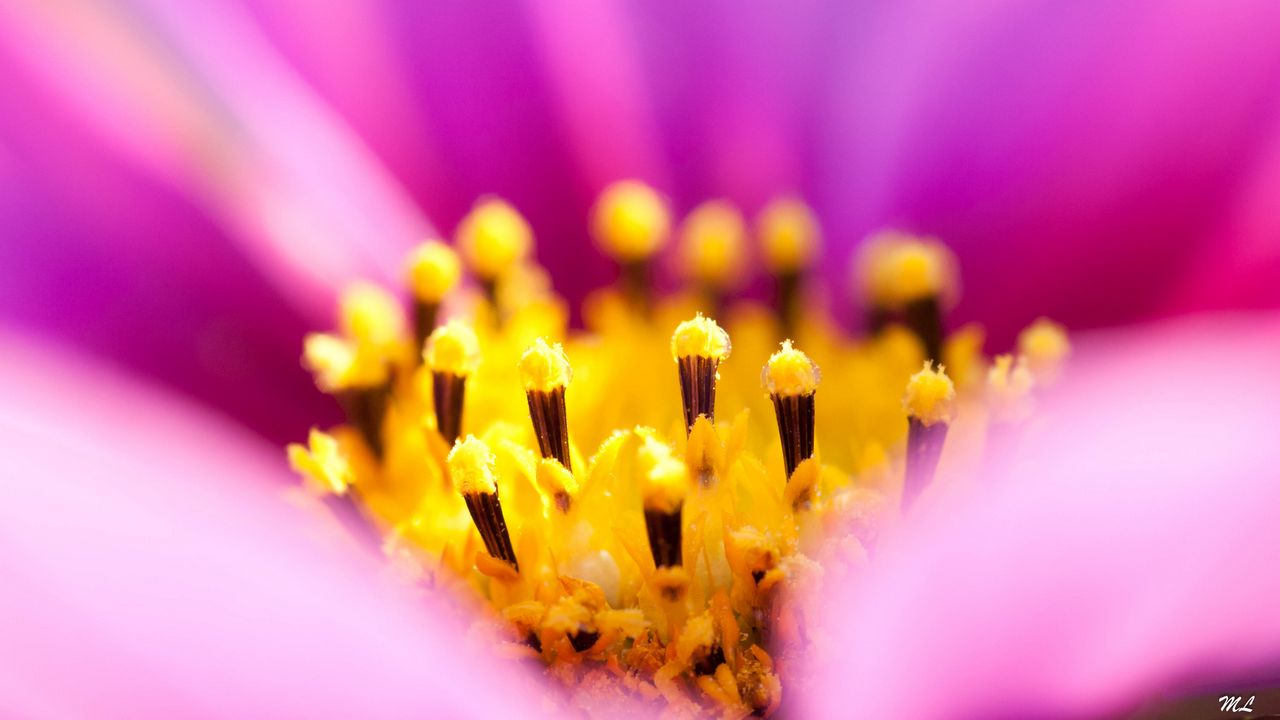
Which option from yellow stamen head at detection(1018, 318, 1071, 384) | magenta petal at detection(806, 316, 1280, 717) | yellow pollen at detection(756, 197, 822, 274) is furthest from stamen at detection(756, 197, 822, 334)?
magenta petal at detection(806, 316, 1280, 717)

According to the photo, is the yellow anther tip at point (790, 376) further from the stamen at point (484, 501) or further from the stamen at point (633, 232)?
the stamen at point (633, 232)

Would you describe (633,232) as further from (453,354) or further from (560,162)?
(453,354)

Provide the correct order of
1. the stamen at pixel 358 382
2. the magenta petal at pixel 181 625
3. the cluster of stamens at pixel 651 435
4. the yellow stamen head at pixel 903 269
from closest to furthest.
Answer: the magenta petal at pixel 181 625 → the cluster of stamens at pixel 651 435 → the stamen at pixel 358 382 → the yellow stamen head at pixel 903 269

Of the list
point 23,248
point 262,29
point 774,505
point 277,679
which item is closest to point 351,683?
point 277,679

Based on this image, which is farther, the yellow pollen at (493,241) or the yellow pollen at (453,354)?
the yellow pollen at (493,241)

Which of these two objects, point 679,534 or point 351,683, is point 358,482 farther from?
point 351,683

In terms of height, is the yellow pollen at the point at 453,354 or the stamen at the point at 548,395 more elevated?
the yellow pollen at the point at 453,354

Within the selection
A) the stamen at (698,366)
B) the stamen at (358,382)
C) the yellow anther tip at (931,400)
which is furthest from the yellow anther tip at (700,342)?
the stamen at (358,382)

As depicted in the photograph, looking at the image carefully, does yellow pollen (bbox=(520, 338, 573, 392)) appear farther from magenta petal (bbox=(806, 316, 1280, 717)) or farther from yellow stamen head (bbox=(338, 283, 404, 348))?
magenta petal (bbox=(806, 316, 1280, 717))
